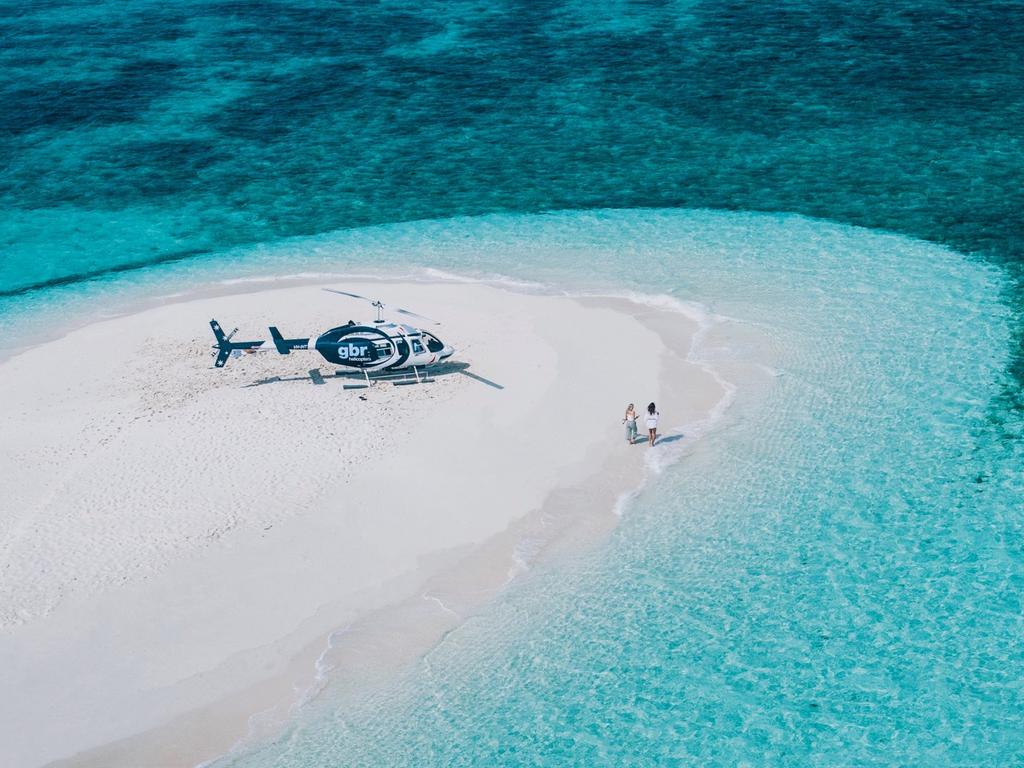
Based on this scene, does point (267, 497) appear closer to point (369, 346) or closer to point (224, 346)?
point (369, 346)

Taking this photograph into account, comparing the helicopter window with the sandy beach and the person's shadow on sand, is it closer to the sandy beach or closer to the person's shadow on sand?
the sandy beach

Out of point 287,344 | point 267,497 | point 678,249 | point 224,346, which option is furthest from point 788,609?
point 678,249

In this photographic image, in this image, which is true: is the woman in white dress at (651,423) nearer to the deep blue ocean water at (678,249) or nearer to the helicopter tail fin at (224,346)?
the deep blue ocean water at (678,249)

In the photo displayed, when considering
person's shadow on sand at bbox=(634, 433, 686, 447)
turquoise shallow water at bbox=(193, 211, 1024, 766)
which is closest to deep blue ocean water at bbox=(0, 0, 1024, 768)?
turquoise shallow water at bbox=(193, 211, 1024, 766)

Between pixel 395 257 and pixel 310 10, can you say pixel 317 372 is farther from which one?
pixel 310 10

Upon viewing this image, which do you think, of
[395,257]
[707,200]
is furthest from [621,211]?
[395,257]

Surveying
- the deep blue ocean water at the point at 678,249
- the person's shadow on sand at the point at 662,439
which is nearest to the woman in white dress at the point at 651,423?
the person's shadow on sand at the point at 662,439
